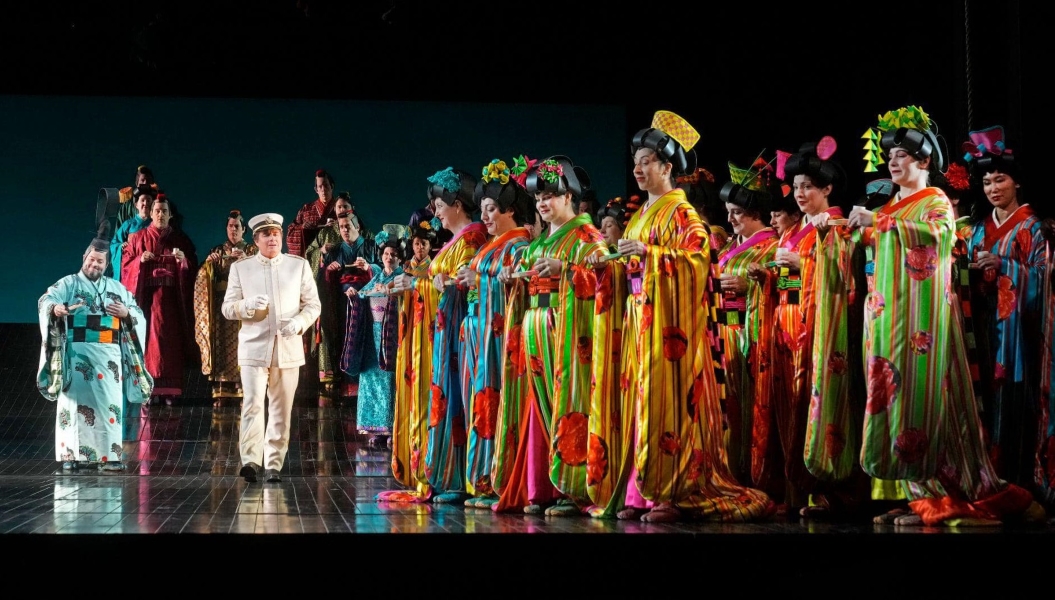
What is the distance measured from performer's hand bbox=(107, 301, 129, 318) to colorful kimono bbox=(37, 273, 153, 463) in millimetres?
30

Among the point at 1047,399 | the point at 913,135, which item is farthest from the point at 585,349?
the point at 1047,399

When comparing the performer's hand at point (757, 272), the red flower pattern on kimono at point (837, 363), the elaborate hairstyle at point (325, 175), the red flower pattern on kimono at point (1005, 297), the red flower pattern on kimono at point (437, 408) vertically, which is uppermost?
the elaborate hairstyle at point (325, 175)

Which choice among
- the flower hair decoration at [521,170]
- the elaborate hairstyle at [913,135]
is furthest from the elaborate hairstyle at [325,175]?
the elaborate hairstyle at [913,135]

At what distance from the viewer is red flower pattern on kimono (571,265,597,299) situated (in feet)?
16.9

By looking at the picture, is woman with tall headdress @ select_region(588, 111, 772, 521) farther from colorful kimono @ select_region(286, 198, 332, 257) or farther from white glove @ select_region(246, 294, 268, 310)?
colorful kimono @ select_region(286, 198, 332, 257)

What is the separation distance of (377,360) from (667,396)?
13.1 ft

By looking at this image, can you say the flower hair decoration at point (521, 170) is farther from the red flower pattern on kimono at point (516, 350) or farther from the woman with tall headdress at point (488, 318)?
the red flower pattern on kimono at point (516, 350)

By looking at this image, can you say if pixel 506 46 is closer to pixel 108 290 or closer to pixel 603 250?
pixel 108 290

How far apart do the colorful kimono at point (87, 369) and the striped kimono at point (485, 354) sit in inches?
101

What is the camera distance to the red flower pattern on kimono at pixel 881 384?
4.58m

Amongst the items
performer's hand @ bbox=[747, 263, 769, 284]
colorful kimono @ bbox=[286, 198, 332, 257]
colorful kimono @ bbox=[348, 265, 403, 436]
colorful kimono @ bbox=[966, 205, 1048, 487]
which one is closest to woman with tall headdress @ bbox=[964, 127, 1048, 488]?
colorful kimono @ bbox=[966, 205, 1048, 487]
